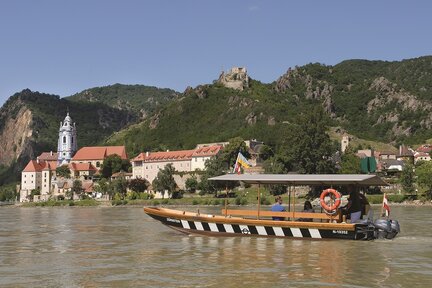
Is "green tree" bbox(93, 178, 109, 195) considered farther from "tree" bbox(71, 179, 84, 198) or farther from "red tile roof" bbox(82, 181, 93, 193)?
"tree" bbox(71, 179, 84, 198)

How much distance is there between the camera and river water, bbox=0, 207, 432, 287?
67.4 ft

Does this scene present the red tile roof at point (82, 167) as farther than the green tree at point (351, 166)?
Yes

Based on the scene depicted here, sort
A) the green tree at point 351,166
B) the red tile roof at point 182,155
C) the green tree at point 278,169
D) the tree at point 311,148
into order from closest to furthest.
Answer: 1. the green tree at point 278,169
2. the green tree at point 351,166
3. the tree at point 311,148
4. the red tile roof at point 182,155

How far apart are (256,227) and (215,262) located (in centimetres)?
906

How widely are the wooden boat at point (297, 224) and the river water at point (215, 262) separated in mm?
484

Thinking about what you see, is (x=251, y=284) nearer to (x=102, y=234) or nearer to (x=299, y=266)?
(x=299, y=266)

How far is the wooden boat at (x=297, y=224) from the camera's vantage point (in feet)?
105

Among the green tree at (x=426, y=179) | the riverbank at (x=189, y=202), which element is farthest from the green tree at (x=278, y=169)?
the green tree at (x=426, y=179)

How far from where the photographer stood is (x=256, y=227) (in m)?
33.8

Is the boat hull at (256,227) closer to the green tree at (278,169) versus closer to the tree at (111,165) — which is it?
the green tree at (278,169)

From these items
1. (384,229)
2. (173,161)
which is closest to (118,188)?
(173,161)

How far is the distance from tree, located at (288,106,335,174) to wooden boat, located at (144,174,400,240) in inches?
3115

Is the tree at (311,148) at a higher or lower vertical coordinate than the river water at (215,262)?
higher

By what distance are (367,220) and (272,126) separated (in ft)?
503
